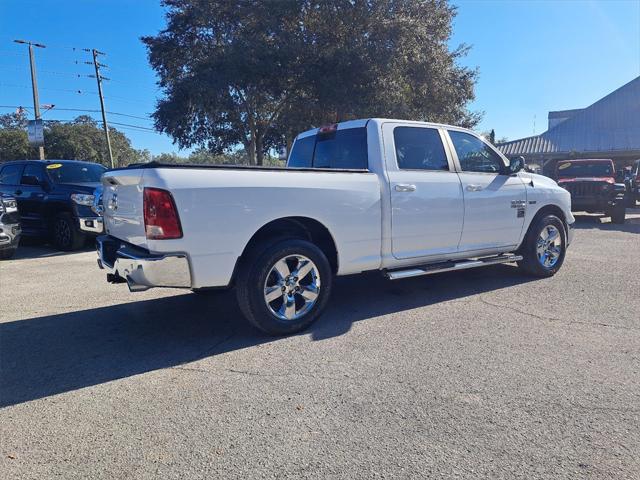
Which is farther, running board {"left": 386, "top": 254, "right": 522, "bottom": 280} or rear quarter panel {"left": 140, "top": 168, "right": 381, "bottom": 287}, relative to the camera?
running board {"left": 386, "top": 254, "right": 522, "bottom": 280}

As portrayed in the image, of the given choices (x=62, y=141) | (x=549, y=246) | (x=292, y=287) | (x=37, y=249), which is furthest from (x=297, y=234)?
(x=62, y=141)

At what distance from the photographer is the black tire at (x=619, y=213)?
12.7 m

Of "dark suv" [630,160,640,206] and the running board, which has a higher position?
"dark suv" [630,160,640,206]

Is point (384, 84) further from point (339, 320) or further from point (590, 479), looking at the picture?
point (590, 479)

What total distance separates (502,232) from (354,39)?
1380cm

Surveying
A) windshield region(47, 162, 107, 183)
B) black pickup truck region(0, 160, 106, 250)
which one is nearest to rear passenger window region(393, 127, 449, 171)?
black pickup truck region(0, 160, 106, 250)

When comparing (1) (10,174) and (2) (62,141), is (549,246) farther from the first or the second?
(2) (62,141)

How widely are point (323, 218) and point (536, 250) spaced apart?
3.36 m

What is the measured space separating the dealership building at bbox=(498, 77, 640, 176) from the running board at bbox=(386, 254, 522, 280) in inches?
1178

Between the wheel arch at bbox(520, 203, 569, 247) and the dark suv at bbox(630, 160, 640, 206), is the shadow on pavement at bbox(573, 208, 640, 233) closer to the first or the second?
the dark suv at bbox(630, 160, 640, 206)

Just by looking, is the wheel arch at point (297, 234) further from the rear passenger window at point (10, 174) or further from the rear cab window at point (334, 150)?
the rear passenger window at point (10, 174)

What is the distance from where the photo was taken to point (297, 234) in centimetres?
425

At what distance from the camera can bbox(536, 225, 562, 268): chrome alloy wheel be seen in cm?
592

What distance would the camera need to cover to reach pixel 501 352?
3.56 metres
